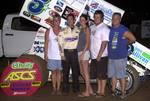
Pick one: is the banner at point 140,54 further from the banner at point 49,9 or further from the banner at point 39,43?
the banner at point 39,43

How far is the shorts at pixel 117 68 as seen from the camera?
1077cm

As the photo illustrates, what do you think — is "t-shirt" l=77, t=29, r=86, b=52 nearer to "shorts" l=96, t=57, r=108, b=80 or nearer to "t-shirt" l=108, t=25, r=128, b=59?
"shorts" l=96, t=57, r=108, b=80

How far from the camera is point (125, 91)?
436 inches

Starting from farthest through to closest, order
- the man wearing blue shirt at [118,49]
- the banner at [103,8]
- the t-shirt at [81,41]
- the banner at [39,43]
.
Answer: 1. the banner at [39,43]
2. the banner at [103,8]
3. the t-shirt at [81,41]
4. the man wearing blue shirt at [118,49]

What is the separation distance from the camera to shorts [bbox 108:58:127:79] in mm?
10773

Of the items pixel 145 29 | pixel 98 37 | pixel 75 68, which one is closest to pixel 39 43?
pixel 75 68

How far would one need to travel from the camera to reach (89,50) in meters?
11.1

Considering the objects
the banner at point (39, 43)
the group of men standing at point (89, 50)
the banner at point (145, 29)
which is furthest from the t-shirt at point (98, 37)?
the banner at point (145, 29)

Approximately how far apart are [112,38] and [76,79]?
4.25 feet

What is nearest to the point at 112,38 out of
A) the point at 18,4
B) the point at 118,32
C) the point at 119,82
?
the point at 118,32

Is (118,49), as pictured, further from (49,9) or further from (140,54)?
(49,9)

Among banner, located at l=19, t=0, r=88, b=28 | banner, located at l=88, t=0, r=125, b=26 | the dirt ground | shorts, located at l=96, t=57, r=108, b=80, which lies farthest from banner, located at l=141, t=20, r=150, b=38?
shorts, located at l=96, t=57, r=108, b=80

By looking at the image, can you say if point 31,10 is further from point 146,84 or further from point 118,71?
point 146,84

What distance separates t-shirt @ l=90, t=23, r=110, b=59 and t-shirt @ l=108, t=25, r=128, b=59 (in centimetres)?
17
